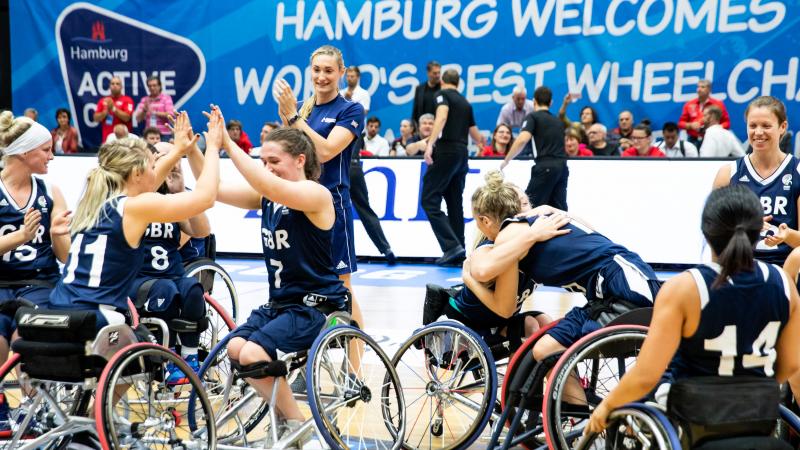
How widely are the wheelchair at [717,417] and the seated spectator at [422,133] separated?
8.52 metres

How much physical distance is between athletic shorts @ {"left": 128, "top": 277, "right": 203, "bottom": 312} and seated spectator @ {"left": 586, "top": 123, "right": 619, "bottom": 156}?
745 cm

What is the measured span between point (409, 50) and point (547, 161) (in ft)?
15.2

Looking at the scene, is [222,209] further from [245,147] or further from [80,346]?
[80,346]

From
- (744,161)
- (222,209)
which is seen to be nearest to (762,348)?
(744,161)

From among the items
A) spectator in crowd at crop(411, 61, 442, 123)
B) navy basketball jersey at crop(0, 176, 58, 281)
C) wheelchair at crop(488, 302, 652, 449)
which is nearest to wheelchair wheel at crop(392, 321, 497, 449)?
wheelchair at crop(488, 302, 652, 449)

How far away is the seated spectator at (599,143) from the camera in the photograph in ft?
37.0

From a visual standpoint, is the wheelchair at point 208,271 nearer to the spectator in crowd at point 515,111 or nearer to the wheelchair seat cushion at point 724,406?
the wheelchair seat cushion at point 724,406

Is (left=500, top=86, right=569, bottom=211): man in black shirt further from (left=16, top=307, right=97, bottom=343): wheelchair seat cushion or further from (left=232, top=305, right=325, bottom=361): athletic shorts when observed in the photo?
(left=16, top=307, right=97, bottom=343): wheelchair seat cushion

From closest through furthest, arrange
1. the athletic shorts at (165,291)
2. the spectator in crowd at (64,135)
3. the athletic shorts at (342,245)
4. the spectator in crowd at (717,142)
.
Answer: the athletic shorts at (165,291) < the athletic shorts at (342,245) < the spectator in crowd at (717,142) < the spectator in crowd at (64,135)

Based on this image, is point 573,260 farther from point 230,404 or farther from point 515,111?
point 515,111

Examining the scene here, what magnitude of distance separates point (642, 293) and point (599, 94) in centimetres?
932

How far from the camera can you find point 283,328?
3.71 m

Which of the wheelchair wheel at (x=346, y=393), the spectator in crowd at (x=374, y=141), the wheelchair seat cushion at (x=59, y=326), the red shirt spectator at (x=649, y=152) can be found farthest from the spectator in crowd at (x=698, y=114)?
the wheelchair seat cushion at (x=59, y=326)

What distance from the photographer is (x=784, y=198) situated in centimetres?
446
